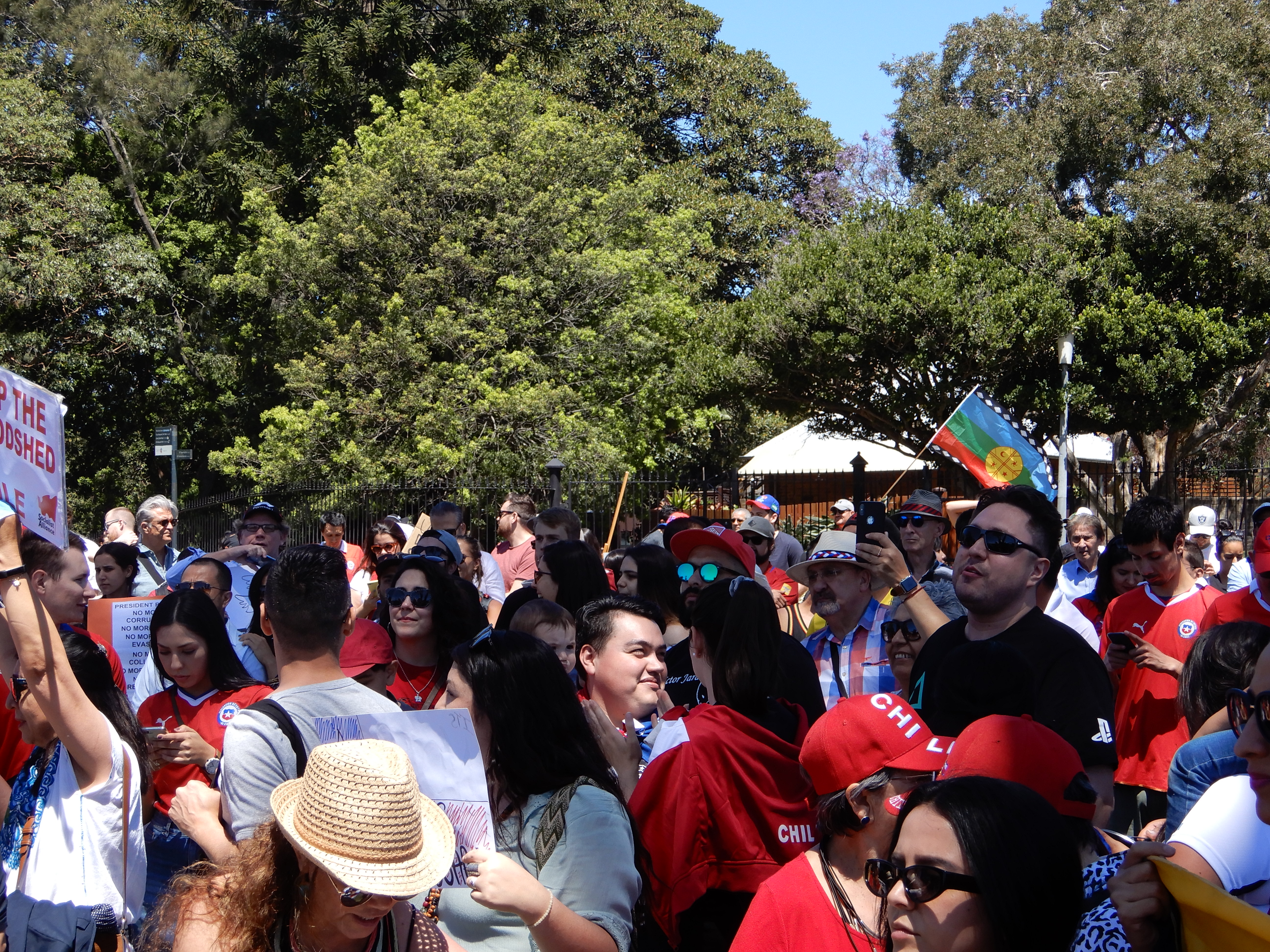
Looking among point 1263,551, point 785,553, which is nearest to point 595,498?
point 785,553

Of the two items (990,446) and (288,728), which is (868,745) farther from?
(990,446)

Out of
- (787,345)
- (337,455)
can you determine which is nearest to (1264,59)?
(787,345)

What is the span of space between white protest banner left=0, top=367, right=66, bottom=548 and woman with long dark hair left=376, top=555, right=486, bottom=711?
1.95 metres

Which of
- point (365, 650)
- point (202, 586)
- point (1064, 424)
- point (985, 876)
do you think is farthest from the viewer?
point (1064, 424)

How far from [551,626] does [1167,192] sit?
63.5 ft

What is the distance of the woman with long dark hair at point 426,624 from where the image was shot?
15.8 feet

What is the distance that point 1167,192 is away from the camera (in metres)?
20.5

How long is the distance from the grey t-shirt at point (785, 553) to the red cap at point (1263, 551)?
501cm

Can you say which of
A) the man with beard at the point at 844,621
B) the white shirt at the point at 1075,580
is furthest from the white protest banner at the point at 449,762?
the white shirt at the point at 1075,580

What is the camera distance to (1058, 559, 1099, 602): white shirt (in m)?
7.53

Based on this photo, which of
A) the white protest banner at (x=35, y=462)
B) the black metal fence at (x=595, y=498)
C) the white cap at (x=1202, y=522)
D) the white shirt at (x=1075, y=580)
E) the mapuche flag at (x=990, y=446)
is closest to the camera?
the white protest banner at (x=35, y=462)

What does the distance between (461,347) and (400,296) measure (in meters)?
1.36

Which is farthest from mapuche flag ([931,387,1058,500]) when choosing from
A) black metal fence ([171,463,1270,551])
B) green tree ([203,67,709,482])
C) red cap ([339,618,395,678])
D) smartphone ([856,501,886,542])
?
green tree ([203,67,709,482])

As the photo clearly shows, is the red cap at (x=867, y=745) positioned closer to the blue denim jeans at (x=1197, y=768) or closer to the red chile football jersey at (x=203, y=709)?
the blue denim jeans at (x=1197, y=768)
